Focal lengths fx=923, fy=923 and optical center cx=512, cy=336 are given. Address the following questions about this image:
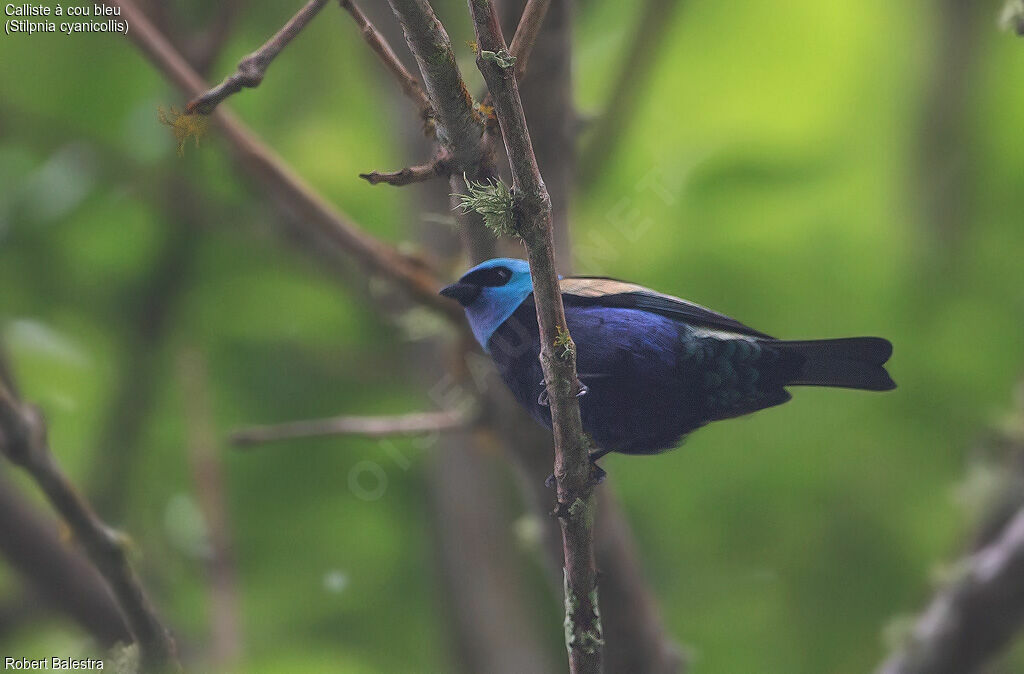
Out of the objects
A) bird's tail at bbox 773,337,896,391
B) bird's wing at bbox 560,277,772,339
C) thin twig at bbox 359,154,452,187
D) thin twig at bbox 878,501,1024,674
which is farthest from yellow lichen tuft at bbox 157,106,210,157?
thin twig at bbox 878,501,1024,674

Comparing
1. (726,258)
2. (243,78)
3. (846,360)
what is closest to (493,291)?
(846,360)

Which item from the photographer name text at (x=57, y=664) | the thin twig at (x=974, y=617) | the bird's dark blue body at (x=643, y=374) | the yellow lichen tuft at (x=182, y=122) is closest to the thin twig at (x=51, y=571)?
the photographer name text at (x=57, y=664)

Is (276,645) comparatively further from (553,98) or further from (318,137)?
(553,98)

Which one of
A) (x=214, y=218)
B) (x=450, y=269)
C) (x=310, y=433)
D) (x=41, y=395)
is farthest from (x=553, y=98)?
(x=41, y=395)

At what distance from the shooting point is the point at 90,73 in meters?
5.76

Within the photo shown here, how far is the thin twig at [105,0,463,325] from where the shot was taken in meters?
3.63

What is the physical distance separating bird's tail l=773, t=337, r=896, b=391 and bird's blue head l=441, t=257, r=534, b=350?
819 mm

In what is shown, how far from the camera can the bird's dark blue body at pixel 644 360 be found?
2.82 metres

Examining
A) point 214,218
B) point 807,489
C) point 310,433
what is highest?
point 214,218

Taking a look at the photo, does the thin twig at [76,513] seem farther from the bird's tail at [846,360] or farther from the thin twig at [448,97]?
the bird's tail at [846,360]

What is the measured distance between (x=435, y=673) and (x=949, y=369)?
3.89 m

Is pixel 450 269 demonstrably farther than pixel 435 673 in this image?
No

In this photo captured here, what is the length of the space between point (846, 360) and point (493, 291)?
110 centimetres

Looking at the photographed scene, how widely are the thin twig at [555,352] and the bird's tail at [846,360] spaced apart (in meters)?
0.84
